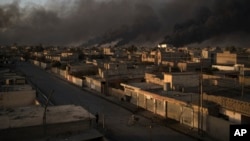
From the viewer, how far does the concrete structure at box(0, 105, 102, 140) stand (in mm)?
13312

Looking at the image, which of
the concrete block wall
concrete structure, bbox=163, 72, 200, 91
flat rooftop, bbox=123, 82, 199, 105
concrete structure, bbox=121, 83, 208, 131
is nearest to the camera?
the concrete block wall

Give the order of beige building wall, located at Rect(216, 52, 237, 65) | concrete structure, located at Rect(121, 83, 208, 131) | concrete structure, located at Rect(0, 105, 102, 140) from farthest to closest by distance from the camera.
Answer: beige building wall, located at Rect(216, 52, 237, 65)
concrete structure, located at Rect(121, 83, 208, 131)
concrete structure, located at Rect(0, 105, 102, 140)

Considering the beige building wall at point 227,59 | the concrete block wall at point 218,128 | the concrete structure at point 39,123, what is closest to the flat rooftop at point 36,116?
the concrete structure at point 39,123

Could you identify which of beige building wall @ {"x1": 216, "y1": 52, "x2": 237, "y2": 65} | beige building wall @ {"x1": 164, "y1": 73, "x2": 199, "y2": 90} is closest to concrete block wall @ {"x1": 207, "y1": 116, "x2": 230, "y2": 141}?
beige building wall @ {"x1": 164, "y1": 73, "x2": 199, "y2": 90}

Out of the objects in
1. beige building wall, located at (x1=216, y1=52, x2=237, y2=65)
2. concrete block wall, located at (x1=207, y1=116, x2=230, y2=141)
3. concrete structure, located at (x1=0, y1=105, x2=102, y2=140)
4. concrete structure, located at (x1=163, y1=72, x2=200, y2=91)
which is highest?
beige building wall, located at (x1=216, y1=52, x2=237, y2=65)

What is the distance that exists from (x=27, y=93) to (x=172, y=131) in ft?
32.4

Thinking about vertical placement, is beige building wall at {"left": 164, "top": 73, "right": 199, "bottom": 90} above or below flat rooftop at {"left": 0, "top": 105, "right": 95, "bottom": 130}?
above

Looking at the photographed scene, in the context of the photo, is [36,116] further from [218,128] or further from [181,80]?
[181,80]

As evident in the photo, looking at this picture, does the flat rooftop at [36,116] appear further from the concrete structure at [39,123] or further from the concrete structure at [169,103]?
the concrete structure at [169,103]

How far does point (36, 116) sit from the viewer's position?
14.8 m

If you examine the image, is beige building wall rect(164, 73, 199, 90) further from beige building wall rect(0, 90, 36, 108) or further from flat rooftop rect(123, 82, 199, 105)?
beige building wall rect(0, 90, 36, 108)

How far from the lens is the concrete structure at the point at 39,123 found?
13312 mm

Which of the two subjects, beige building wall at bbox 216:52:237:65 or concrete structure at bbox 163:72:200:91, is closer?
concrete structure at bbox 163:72:200:91

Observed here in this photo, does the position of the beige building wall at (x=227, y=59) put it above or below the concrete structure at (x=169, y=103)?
above
